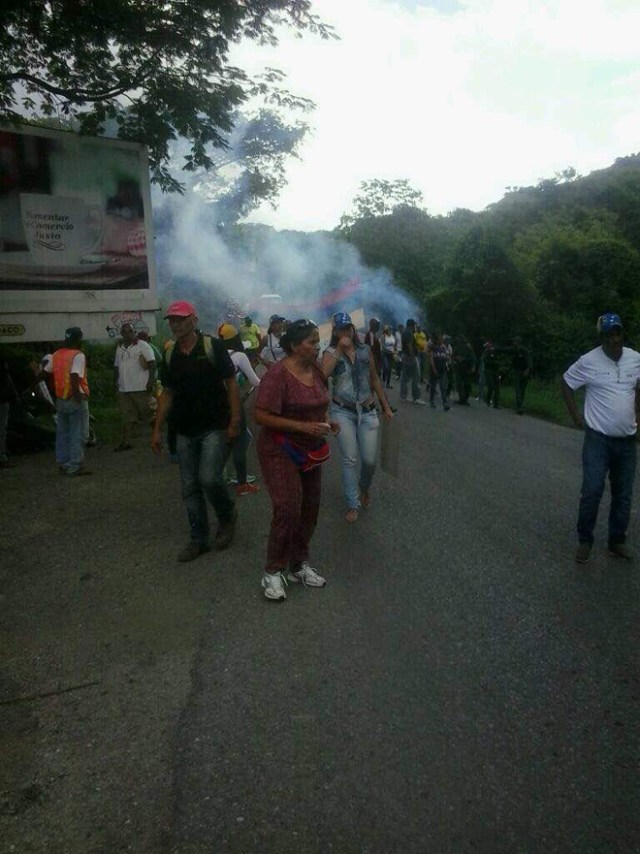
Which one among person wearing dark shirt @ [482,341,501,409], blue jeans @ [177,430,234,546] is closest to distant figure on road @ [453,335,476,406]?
person wearing dark shirt @ [482,341,501,409]

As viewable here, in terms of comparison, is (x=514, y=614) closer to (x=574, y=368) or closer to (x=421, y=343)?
(x=574, y=368)

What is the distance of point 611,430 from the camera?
5.46 m

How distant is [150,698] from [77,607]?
1.51m

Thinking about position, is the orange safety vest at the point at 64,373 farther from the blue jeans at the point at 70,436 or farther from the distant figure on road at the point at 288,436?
the distant figure on road at the point at 288,436

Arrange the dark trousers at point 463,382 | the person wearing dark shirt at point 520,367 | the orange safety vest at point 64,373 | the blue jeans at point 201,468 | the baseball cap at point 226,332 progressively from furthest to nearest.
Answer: the dark trousers at point 463,382
the person wearing dark shirt at point 520,367
the orange safety vest at point 64,373
the baseball cap at point 226,332
the blue jeans at point 201,468

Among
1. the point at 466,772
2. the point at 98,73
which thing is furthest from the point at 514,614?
the point at 98,73

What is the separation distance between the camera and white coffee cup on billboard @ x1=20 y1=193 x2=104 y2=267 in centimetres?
1096

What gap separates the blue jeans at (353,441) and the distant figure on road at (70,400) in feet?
12.6

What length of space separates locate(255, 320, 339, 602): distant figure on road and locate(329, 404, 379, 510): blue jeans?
159cm

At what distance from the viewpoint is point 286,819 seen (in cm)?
276

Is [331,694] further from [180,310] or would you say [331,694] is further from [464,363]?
[464,363]

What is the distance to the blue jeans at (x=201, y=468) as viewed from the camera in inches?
219

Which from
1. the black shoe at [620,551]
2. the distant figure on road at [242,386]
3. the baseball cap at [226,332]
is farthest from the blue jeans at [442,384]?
the black shoe at [620,551]

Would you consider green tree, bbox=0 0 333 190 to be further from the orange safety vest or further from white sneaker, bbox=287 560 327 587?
white sneaker, bbox=287 560 327 587
